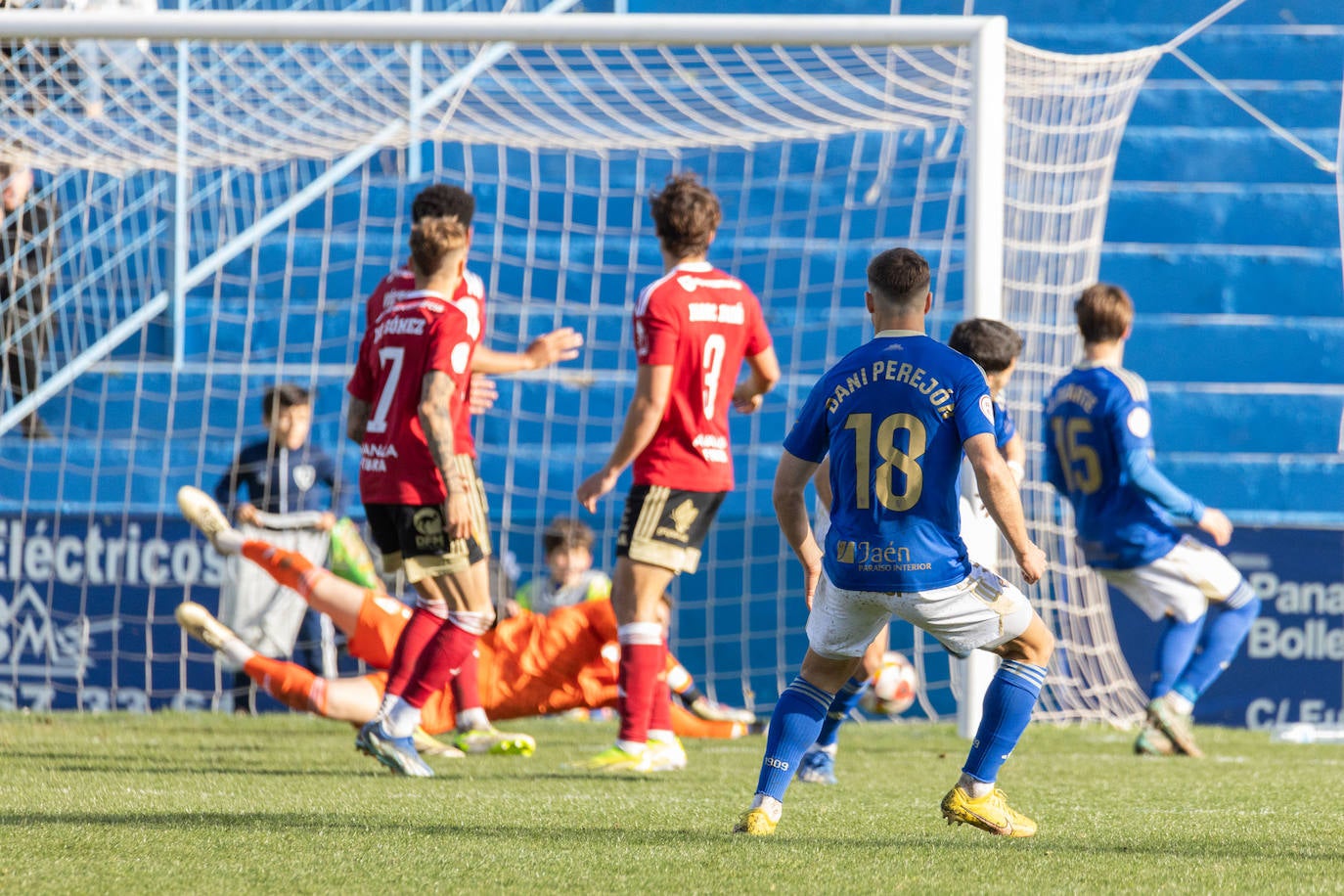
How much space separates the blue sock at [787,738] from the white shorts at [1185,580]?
3.03 meters

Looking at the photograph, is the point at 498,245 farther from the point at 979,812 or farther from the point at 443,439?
the point at 979,812

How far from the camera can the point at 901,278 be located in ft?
12.1

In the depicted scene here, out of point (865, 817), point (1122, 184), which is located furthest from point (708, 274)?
point (1122, 184)

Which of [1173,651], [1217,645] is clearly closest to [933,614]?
[1173,651]

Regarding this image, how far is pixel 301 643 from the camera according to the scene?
783cm

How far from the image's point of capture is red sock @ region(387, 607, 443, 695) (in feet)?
16.4

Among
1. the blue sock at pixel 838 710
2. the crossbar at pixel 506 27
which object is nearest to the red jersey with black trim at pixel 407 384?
the blue sock at pixel 838 710

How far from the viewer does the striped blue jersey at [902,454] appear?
361cm

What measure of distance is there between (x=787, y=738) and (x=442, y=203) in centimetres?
230

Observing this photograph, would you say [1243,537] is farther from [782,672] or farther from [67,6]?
[67,6]

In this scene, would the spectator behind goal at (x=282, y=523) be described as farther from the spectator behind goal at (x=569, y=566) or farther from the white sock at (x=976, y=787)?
the white sock at (x=976, y=787)

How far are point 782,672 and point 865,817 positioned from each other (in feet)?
→ 13.2

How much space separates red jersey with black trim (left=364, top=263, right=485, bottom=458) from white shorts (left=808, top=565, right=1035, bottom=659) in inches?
66.4

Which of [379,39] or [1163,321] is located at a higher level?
[379,39]
